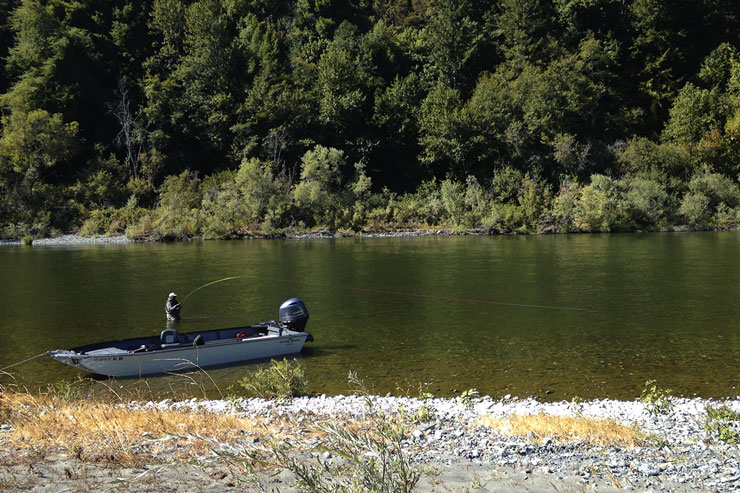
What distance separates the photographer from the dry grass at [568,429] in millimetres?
8906

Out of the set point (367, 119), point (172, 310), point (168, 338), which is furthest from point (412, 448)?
point (367, 119)

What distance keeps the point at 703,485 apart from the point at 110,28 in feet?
276

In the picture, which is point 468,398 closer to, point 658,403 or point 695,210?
point 658,403

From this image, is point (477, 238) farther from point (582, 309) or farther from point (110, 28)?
point (110, 28)

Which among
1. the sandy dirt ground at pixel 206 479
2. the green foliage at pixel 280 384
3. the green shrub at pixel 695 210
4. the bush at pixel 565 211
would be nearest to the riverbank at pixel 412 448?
→ the sandy dirt ground at pixel 206 479

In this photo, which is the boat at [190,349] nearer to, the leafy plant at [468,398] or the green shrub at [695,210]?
the leafy plant at [468,398]

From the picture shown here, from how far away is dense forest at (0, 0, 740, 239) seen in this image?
2429 inches

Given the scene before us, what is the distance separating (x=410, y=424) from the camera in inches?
396

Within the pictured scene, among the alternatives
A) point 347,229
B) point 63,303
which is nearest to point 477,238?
point 347,229

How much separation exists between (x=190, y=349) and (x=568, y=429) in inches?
392

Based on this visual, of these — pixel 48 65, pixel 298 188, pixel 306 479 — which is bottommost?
pixel 306 479

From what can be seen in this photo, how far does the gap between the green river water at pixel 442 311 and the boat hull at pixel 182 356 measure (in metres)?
0.43

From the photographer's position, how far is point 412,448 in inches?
341

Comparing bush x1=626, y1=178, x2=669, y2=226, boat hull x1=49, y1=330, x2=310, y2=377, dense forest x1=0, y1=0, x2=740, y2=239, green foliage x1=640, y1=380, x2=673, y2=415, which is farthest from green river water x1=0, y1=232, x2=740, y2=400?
dense forest x1=0, y1=0, x2=740, y2=239
